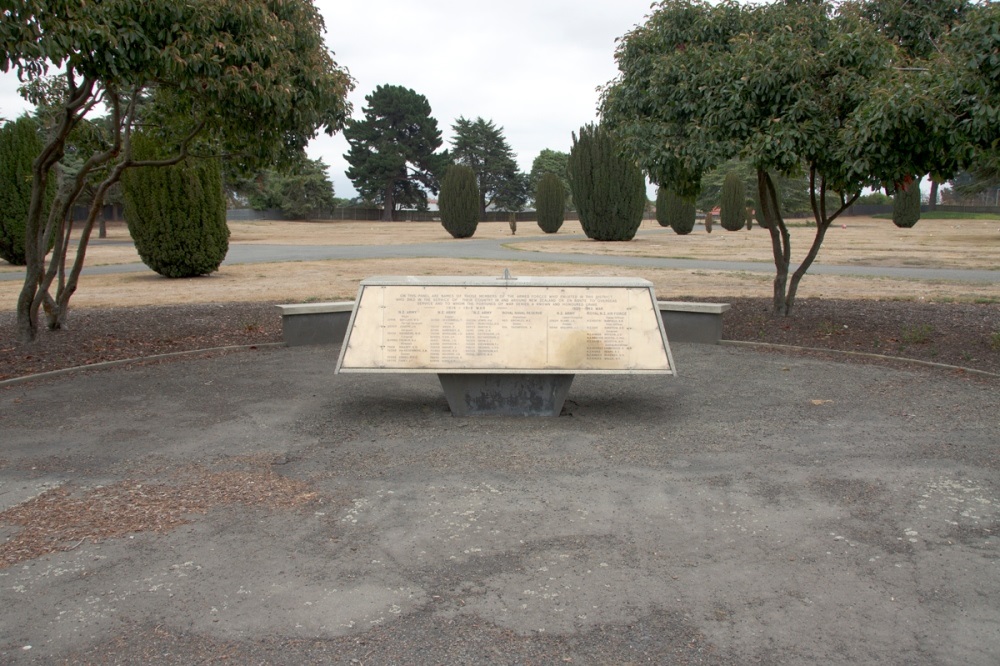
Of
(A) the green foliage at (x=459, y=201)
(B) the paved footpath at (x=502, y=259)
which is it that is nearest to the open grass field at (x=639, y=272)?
(B) the paved footpath at (x=502, y=259)

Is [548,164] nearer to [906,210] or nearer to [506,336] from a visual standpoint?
[906,210]

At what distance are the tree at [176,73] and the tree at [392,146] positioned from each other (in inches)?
2501

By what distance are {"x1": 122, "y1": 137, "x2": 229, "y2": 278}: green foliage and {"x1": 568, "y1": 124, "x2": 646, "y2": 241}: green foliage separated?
21.0m

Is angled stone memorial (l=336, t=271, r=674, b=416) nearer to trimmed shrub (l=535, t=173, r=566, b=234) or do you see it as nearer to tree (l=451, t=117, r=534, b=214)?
trimmed shrub (l=535, t=173, r=566, b=234)

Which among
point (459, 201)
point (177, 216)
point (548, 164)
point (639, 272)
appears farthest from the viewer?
point (548, 164)

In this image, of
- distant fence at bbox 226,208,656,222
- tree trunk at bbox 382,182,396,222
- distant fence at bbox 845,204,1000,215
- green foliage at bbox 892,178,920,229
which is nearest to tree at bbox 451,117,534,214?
distant fence at bbox 226,208,656,222

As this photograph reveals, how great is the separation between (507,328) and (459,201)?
4062cm

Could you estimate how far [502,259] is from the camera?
29312 millimetres

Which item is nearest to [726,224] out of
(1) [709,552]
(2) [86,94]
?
(2) [86,94]

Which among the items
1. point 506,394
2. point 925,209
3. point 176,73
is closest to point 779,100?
point 506,394

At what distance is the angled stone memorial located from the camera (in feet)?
22.8

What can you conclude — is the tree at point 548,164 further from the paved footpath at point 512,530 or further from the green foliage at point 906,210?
the paved footpath at point 512,530

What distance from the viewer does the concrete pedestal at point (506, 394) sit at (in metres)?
7.31

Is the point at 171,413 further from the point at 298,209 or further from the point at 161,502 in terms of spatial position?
the point at 298,209
